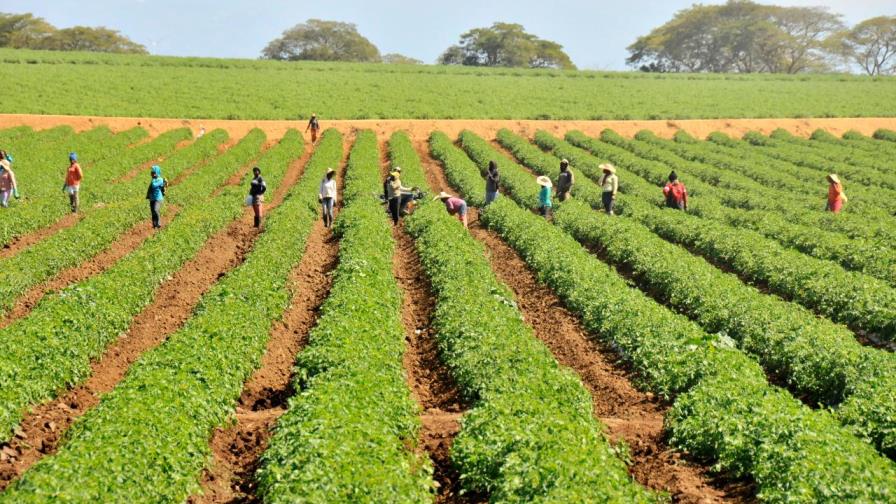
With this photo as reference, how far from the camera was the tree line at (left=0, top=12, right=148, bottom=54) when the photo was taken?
88688 millimetres

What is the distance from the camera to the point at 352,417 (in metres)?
9.16

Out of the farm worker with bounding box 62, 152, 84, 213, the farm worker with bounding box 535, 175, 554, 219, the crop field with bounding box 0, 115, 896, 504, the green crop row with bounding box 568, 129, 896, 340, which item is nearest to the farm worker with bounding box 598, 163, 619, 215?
the crop field with bounding box 0, 115, 896, 504

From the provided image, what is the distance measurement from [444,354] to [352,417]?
3602 millimetres

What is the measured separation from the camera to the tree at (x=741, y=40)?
315 feet

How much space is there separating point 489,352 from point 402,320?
11.8 ft

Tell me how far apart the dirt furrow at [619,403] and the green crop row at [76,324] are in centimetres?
737

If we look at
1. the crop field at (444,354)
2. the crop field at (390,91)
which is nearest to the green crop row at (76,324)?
the crop field at (444,354)

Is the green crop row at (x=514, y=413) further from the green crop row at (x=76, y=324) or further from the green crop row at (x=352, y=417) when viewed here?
the green crop row at (x=76, y=324)

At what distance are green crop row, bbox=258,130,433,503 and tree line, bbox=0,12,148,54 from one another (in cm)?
8793

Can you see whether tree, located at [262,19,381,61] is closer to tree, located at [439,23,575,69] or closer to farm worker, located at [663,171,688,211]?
tree, located at [439,23,575,69]

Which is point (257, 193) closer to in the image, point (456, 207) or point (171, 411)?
point (456, 207)

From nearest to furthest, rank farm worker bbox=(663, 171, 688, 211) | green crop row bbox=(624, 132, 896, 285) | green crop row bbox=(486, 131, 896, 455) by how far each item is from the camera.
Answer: green crop row bbox=(486, 131, 896, 455), green crop row bbox=(624, 132, 896, 285), farm worker bbox=(663, 171, 688, 211)

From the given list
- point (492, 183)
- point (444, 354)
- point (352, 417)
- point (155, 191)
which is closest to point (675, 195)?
point (492, 183)

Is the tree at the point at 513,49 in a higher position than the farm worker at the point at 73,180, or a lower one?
higher
